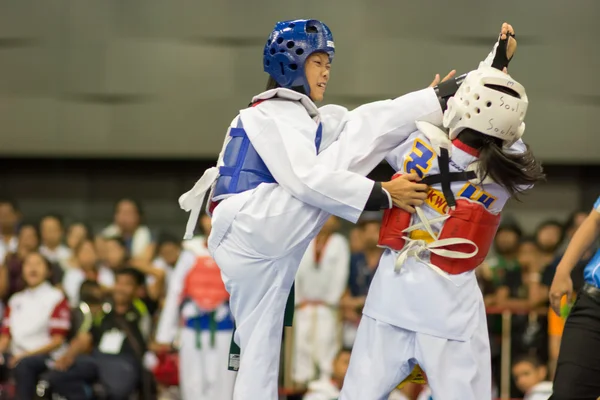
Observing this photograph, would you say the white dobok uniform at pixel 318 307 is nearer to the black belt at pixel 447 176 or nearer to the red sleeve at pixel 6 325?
the red sleeve at pixel 6 325

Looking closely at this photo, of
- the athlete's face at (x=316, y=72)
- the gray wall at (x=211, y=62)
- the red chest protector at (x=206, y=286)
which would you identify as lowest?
the red chest protector at (x=206, y=286)

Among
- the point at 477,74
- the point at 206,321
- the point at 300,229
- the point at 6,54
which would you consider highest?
the point at 477,74

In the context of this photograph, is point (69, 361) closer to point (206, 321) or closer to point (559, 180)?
point (206, 321)

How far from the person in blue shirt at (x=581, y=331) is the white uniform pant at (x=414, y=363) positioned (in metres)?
0.33

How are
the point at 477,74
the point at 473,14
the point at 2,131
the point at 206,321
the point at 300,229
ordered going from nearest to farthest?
the point at 477,74
the point at 300,229
the point at 206,321
the point at 473,14
the point at 2,131

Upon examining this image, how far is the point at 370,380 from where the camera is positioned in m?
3.74

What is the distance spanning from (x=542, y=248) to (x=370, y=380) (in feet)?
13.7

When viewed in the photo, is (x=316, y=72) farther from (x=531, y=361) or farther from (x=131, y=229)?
(x=131, y=229)

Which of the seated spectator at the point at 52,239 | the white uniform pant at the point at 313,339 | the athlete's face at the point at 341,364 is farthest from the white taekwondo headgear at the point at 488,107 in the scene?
the seated spectator at the point at 52,239

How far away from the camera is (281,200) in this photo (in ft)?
13.0

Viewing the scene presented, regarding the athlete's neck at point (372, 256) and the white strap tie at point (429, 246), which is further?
the athlete's neck at point (372, 256)

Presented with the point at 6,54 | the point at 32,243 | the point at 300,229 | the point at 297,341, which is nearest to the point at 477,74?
the point at 300,229

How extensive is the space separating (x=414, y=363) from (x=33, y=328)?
4165mm

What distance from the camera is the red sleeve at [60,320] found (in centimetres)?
714
